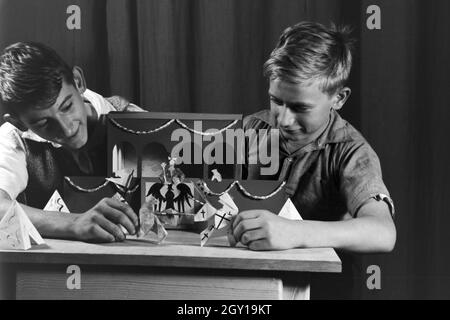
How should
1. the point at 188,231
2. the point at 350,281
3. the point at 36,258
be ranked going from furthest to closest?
the point at 350,281 < the point at 188,231 < the point at 36,258

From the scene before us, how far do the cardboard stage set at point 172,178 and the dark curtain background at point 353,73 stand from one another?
0.24 ft

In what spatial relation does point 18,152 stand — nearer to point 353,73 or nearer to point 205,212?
point 205,212

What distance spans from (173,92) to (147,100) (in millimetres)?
60

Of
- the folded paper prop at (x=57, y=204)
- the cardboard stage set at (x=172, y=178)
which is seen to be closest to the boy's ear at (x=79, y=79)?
the cardboard stage set at (x=172, y=178)

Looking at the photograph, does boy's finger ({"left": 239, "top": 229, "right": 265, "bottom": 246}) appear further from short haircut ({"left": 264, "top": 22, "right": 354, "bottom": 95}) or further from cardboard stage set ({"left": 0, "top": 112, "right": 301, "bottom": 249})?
short haircut ({"left": 264, "top": 22, "right": 354, "bottom": 95})

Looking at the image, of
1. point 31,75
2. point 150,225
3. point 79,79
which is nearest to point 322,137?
point 150,225

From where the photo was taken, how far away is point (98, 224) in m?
1.21

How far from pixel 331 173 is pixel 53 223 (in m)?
0.57

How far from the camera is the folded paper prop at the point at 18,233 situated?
1.19 meters

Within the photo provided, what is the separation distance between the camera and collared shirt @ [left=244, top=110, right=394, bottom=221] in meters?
1.31

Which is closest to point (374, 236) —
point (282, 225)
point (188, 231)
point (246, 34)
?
point (282, 225)

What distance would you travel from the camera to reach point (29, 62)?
141cm
